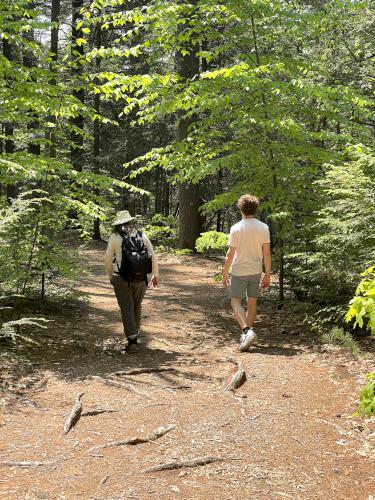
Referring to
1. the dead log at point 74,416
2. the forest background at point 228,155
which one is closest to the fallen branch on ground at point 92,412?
the dead log at point 74,416

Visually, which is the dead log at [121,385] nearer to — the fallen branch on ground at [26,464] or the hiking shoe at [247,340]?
the fallen branch on ground at [26,464]

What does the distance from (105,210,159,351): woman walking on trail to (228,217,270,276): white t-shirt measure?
3.92ft

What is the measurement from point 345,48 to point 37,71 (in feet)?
45.0

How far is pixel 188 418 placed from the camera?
4.61 meters

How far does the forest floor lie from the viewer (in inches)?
138

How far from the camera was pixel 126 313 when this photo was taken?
24.0ft

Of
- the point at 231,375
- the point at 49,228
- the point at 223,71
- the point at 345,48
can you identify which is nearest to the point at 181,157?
the point at 223,71

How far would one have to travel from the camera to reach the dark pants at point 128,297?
282 inches

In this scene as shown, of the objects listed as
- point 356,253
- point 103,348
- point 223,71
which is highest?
point 223,71

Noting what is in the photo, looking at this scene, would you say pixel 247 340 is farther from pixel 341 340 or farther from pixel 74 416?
pixel 74 416

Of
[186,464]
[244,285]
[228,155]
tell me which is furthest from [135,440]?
[228,155]

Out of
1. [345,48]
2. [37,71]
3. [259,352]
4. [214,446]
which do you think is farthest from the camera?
[345,48]

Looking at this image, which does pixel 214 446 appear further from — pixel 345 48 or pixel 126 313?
pixel 345 48

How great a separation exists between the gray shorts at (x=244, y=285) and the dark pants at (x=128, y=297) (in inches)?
53.0
